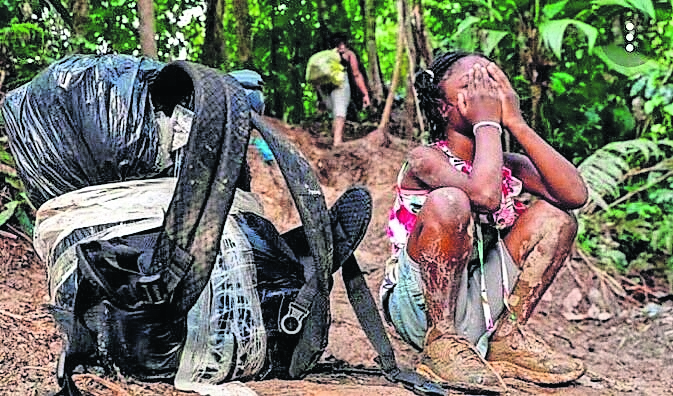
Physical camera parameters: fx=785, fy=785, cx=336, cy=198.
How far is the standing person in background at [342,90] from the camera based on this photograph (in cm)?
756

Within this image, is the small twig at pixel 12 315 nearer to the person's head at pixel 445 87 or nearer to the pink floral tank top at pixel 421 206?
the pink floral tank top at pixel 421 206

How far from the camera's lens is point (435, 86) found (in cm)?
252

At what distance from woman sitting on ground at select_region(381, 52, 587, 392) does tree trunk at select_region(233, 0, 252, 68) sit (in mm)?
5051

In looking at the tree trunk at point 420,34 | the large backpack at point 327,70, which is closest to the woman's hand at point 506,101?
the tree trunk at point 420,34

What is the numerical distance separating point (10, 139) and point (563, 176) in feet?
5.23

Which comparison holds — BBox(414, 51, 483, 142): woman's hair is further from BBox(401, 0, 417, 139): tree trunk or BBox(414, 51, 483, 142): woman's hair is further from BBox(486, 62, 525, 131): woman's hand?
BBox(401, 0, 417, 139): tree trunk

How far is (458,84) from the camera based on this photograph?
96.2 inches

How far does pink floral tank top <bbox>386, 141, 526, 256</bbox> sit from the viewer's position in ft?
8.02

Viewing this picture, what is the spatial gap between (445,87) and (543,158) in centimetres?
38

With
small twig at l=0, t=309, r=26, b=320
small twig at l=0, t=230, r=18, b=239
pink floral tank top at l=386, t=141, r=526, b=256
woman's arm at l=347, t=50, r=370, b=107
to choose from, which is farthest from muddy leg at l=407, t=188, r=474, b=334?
woman's arm at l=347, t=50, r=370, b=107

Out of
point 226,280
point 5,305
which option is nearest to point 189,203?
point 226,280

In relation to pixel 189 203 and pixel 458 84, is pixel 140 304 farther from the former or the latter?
pixel 458 84

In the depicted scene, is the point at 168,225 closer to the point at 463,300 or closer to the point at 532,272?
the point at 463,300

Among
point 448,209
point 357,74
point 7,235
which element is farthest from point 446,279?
point 357,74
